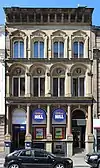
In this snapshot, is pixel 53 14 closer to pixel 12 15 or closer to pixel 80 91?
pixel 12 15

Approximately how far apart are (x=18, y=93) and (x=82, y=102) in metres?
6.71

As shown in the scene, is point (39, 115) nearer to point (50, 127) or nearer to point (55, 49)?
point (50, 127)

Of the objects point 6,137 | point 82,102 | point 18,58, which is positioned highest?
point 18,58

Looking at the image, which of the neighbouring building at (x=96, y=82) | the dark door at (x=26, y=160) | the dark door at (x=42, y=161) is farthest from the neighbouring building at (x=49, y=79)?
the dark door at (x=42, y=161)

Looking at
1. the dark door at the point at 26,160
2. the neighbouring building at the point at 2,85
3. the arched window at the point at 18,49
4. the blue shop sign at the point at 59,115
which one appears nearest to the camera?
the dark door at the point at 26,160

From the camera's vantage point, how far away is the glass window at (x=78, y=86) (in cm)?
4644

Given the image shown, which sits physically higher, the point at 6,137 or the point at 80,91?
the point at 80,91

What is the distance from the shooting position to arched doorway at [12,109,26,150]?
45.9 m

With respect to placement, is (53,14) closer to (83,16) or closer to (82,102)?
(83,16)

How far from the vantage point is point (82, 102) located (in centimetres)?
4578

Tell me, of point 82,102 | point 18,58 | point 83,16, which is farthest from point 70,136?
A: point 83,16

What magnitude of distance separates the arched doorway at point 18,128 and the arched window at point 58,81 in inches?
160

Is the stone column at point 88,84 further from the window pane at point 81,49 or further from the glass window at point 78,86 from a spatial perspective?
the window pane at point 81,49

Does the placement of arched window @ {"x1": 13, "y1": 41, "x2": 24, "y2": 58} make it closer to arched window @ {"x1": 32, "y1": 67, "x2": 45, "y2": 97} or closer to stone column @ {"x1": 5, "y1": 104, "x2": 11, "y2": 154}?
arched window @ {"x1": 32, "y1": 67, "x2": 45, "y2": 97}
